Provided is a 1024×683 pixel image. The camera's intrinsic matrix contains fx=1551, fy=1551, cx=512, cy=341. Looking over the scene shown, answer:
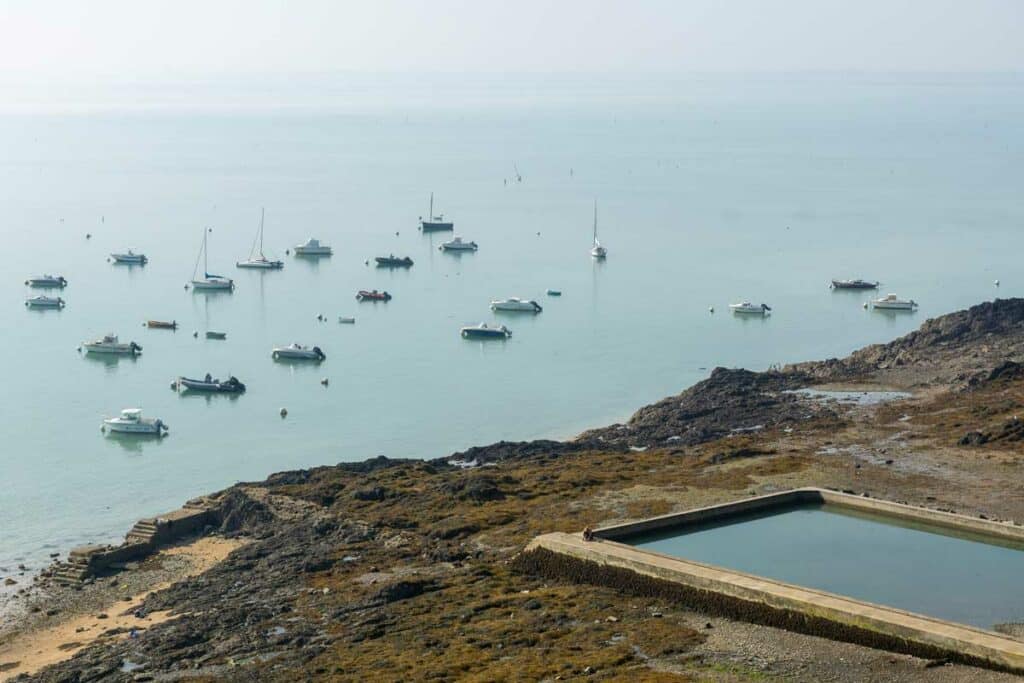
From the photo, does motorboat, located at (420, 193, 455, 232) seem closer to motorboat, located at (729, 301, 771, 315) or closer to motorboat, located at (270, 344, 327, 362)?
motorboat, located at (729, 301, 771, 315)

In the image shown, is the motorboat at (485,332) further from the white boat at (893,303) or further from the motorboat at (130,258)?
the motorboat at (130,258)

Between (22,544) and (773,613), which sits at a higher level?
(773,613)

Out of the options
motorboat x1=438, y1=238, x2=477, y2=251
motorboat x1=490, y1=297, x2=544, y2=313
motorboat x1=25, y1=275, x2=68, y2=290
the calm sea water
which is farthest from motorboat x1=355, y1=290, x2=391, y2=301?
motorboat x1=438, y1=238, x2=477, y2=251

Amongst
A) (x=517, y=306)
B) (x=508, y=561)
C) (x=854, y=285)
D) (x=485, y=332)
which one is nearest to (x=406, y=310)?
(x=517, y=306)

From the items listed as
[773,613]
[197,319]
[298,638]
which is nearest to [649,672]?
[773,613]

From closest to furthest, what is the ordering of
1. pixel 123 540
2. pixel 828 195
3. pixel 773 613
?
pixel 773 613 → pixel 123 540 → pixel 828 195

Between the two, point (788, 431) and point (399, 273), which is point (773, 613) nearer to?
point (788, 431)

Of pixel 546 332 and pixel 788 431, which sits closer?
pixel 788 431
